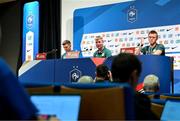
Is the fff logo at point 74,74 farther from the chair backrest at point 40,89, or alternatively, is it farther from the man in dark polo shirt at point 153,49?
the chair backrest at point 40,89

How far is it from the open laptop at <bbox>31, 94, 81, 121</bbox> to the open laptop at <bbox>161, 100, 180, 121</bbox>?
68cm


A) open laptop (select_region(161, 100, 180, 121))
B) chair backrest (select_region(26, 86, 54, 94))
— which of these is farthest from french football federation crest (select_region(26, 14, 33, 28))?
chair backrest (select_region(26, 86, 54, 94))

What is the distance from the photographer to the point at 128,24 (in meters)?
7.05

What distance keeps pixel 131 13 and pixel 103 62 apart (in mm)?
2206

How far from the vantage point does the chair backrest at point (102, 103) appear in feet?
4.80

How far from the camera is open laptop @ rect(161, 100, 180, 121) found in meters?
2.07

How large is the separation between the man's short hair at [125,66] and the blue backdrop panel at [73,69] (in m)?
3.44

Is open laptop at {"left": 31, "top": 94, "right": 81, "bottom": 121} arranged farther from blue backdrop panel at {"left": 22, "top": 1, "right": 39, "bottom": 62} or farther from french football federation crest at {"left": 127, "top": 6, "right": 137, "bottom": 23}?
blue backdrop panel at {"left": 22, "top": 1, "right": 39, "bottom": 62}

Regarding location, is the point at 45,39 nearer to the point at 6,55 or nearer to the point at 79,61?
the point at 6,55

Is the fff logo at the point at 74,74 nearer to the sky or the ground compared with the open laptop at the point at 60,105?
nearer to the ground

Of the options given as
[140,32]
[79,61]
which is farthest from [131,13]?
[79,61]

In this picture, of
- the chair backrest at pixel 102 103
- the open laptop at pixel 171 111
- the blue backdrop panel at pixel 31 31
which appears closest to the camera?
the chair backrest at pixel 102 103

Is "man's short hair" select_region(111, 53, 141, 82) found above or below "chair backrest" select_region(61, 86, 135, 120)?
above

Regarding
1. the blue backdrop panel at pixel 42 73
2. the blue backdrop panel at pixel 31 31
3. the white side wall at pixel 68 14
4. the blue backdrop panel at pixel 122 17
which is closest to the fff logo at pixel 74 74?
the blue backdrop panel at pixel 42 73
